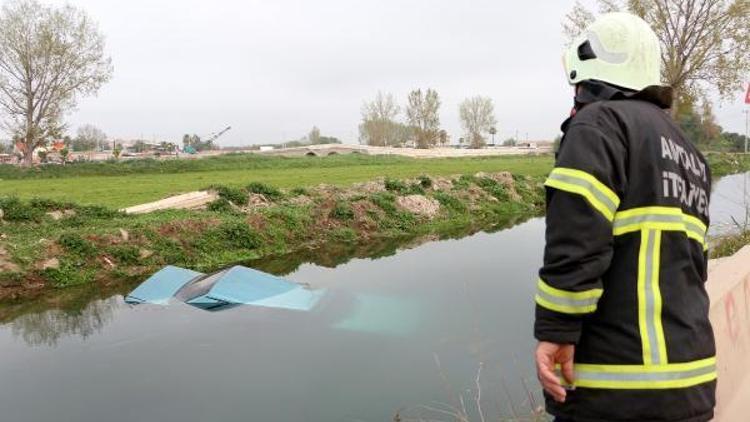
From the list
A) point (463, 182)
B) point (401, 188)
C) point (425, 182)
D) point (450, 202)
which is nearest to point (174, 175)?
point (425, 182)

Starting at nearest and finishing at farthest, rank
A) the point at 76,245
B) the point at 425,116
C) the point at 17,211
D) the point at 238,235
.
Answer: the point at 76,245 < the point at 17,211 < the point at 238,235 < the point at 425,116

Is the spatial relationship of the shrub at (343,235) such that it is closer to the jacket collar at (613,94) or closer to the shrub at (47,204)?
the shrub at (47,204)

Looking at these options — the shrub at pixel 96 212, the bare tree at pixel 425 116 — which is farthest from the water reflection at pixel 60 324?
the bare tree at pixel 425 116

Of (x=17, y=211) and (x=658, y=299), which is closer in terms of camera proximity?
(x=658, y=299)

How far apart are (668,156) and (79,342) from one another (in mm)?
7478

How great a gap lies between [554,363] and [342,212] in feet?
44.6

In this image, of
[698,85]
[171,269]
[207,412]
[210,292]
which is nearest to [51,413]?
[207,412]

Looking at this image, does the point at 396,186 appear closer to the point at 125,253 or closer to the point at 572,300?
the point at 125,253

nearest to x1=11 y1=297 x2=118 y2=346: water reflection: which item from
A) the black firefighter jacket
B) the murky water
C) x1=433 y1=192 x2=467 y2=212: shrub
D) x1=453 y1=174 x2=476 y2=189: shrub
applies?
the murky water

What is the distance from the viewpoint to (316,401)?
215 inches

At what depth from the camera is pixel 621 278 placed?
1.77 metres

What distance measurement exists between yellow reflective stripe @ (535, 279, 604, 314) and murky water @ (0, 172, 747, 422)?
9.00 feet

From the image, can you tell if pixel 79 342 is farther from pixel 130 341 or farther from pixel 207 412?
pixel 207 412

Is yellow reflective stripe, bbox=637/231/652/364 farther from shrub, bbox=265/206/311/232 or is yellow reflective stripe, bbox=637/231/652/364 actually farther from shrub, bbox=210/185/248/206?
shrub, bbox=210/185/248/206
